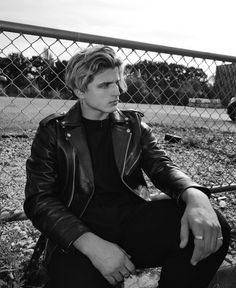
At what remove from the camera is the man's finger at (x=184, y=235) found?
150 centimetres

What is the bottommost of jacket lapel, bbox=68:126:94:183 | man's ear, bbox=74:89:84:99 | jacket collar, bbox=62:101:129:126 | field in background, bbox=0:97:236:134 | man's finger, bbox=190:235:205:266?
field in background, bbox=0:97:236:134

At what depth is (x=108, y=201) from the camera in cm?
177

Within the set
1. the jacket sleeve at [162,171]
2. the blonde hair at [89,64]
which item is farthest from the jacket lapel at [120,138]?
the blonde hair at [89,64]

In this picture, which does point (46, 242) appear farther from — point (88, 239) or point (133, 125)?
point (133, 125)

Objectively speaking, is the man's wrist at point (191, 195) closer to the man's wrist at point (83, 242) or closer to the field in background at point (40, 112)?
the man's wrist at point (83, 242)

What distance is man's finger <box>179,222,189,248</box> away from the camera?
1.50 meters

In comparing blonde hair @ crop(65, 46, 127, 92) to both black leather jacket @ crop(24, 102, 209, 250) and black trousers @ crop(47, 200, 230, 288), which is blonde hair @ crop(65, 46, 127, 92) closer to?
black leather jacket @ crop(24, 102, 209, 250)

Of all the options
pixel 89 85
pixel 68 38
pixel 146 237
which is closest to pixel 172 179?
pixel 146 237

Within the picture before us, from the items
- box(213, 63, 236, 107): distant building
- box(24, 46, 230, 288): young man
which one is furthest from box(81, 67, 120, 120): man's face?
box(213, 63, 236, 107): distant building

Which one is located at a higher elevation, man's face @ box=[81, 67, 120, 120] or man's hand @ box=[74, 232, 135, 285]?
man's face @ box=[81, 67, 120, 120]

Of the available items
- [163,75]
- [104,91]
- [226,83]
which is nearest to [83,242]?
[104,91]

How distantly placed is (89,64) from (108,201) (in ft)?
→ 2.19

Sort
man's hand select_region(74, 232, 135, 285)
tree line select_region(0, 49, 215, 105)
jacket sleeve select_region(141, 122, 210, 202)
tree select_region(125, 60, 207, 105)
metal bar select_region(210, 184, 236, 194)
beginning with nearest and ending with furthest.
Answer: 1. man's hand select_region(74, 232, 135, 285)
2. jacket sleeve select_region(141, 122, 210, 202)
3. tree line select_region(0, 49, 215, 105)
4. tree select_region(125, 60, 207, 105)
5. metal bar select_region(210, 184, 236, 194)

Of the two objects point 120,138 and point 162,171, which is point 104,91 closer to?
point 120,138
